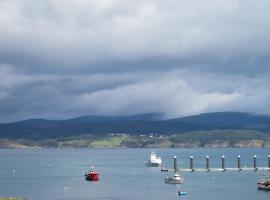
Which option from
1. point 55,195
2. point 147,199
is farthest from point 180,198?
point 55,195

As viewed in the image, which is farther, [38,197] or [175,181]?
[175,181]

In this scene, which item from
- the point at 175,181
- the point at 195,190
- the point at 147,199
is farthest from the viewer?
the point at 175,181

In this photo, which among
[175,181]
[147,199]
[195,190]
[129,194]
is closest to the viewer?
[147,199]

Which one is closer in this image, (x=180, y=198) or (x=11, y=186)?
(x=180, y=198)

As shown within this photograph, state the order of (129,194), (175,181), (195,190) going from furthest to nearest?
(175,181) < (195,190) < (129,194)

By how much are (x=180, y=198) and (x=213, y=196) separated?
9.88 m

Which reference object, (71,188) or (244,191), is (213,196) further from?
(71,188)

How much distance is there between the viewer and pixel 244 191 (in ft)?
561

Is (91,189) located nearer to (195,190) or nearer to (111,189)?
(111,189)

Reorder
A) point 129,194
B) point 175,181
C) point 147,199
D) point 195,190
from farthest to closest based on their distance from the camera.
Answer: point 175,181, point 195,190, point 129,194, point 147,199

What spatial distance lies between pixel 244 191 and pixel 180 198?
25550 mm

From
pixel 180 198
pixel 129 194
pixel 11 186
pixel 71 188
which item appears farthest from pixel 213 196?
pixel 11 186

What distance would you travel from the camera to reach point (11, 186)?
653 ft

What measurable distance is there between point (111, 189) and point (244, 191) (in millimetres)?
36586
